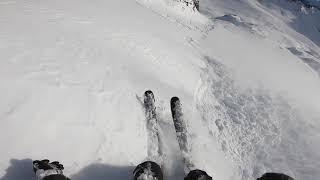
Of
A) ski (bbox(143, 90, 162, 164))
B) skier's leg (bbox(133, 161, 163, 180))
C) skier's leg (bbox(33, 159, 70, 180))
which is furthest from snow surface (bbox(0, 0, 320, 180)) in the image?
skier's leg (bbox(133, 161, 163, 180))

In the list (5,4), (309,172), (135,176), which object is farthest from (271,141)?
(5,4)

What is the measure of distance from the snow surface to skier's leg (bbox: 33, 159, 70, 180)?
32 centimetres

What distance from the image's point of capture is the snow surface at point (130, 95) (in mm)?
4797

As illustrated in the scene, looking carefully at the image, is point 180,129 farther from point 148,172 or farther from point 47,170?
point 47,170

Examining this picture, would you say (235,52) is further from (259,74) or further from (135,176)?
(135,176)

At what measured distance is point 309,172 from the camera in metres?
5.53

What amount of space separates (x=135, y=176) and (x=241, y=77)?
4644 millimetres

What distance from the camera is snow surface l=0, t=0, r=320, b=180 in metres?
4.80

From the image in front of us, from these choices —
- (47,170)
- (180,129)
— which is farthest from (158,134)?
(47,170)

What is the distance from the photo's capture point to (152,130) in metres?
5.35

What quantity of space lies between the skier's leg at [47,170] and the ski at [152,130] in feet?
4.09

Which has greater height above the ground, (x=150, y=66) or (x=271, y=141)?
(x=150, y=66)

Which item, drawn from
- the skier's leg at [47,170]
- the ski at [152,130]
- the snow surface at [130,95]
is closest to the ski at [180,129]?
the snow surface at [130,95]

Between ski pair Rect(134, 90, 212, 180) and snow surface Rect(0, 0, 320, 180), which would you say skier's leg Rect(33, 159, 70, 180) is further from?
ski pair Rect(134, 90, 212, 180)
